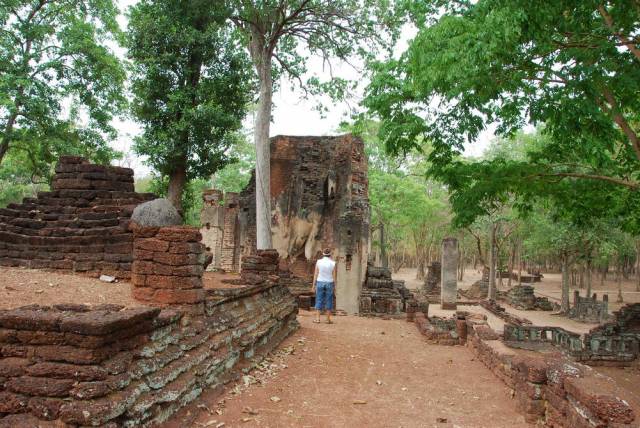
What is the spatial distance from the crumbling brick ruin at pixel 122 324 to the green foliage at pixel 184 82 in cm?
598

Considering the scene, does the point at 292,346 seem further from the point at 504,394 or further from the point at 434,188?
the point at 434,188

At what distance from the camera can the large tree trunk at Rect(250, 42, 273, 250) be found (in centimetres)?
1309

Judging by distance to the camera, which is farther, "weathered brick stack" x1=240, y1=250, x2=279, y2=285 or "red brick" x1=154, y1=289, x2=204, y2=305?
"weathered brick stack" x1=240, y1=250, x2=279, y2=285

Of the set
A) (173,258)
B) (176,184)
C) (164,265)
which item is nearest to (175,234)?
(173,258)

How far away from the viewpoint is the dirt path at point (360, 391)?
497 cm

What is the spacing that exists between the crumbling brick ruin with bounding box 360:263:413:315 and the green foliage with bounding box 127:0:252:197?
6.78 metres

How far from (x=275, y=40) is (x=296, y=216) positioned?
7.37 metres

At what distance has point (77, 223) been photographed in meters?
6.91

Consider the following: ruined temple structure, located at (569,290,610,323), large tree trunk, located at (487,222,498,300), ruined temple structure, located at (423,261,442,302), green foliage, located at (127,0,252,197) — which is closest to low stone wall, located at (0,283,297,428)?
green foliage, located at (127,0,252,197)

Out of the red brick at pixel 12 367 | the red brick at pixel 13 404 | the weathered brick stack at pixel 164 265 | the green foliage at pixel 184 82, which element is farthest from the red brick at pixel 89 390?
the green foliage at pixel 184 82

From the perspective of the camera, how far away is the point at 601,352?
12.2 metres

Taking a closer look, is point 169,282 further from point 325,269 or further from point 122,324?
point 325,269

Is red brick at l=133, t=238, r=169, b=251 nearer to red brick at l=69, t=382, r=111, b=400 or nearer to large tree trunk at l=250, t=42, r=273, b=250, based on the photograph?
red brick at l=69, t=382, r=111, b=400

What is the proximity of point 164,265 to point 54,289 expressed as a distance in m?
1.38
